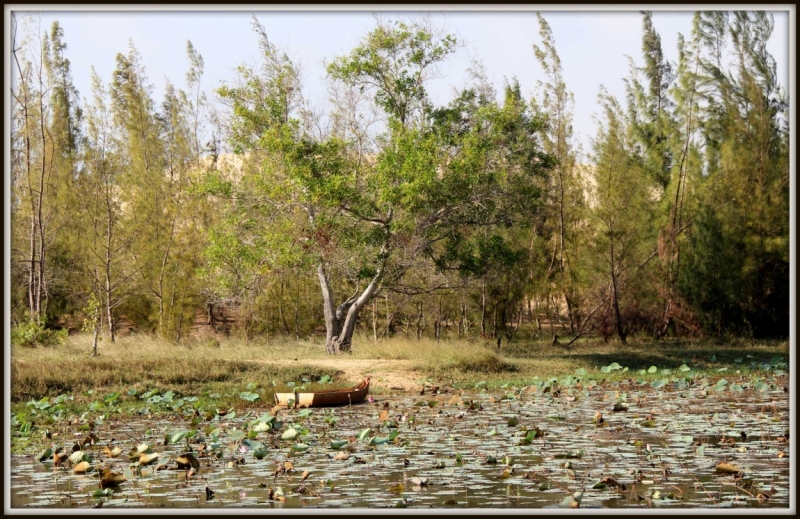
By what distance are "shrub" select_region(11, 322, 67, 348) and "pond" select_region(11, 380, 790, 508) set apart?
9.90 meters

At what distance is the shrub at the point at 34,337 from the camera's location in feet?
67.2

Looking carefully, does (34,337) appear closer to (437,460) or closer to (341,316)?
(341,316)

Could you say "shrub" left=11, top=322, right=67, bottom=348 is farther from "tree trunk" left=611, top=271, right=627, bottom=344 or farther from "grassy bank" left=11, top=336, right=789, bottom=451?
"tree trunk" left=611, top=271, right=627, bottom=344

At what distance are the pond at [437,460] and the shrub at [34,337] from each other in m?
9.90

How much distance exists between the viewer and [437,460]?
341 inches

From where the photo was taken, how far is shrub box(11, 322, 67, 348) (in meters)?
20.5

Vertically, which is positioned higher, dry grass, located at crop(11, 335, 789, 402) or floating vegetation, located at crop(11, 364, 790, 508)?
dry grass, located at crop(11, 335, 789, 402)

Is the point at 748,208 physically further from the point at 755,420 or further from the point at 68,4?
the point at 68,4

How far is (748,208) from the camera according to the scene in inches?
1000

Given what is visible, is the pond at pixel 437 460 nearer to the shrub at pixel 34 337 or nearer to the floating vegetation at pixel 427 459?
the floating vegetation at pixel 427 459

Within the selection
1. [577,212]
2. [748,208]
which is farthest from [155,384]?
[748,208]

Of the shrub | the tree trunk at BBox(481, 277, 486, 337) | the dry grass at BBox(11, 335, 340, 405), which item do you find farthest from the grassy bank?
the tree trunk at BBox(481, 277, 486, 337)

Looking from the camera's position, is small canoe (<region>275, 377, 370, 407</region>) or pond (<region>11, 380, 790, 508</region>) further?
small canoe (<region>275, 377, 370, 407</region>)

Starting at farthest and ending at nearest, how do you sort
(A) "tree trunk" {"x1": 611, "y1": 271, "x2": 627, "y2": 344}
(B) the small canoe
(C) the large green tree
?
(A) "tree trunk" {"x1": 611, "y1": 271, "x2": 627, "y2": 344}
(C) the large green tree
(B) the small canoe
